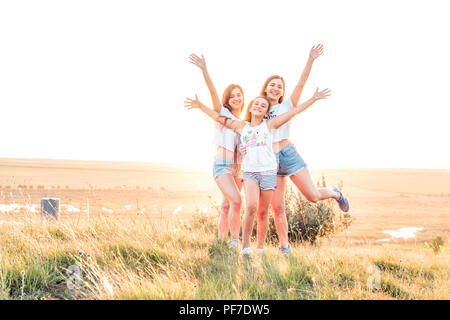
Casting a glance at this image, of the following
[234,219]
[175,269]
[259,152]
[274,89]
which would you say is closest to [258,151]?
[259,152]

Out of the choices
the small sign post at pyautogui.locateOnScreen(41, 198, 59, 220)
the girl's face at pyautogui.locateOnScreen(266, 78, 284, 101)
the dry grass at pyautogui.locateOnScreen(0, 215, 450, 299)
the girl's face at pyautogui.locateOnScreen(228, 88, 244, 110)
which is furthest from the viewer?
the small sign post at pyautogui.locateOnScreen(41, 198, 59, 220)

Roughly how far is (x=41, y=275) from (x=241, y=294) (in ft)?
6.94

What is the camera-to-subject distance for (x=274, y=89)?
493 cm

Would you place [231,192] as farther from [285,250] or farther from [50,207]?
[50,207]

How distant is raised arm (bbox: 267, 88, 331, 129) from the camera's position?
4.55m

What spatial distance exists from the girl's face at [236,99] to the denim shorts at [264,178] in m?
1.08

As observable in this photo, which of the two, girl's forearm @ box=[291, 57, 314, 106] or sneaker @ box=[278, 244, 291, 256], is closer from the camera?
girl's forearm @ box=[291, 57, 314, 106]

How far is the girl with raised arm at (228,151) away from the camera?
16.5ft

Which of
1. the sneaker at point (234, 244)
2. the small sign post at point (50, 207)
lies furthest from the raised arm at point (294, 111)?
the small sign post at point (50, 207)

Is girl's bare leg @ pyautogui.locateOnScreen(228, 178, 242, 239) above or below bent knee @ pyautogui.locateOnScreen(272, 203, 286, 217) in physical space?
below

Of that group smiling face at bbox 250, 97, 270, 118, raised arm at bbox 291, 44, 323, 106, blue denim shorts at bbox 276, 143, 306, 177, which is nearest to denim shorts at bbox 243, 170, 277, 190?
blue denim shorts at bbox 276, 143, 306, 177

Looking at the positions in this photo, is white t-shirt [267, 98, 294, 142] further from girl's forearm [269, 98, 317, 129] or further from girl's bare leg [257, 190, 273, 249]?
girl's bare leg [257, 190, 273, 249]

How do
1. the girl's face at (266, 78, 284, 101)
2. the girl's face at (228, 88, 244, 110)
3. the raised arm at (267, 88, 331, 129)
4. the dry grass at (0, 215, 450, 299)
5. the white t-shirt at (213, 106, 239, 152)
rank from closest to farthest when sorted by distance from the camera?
the dry grass at (0, 215, 450, 299) → the raised arm at (267, 88, 331, 129) → the girl's face at (266, 78, 284, 101) → the white t-shirt at (213, 106, 239, 152) → the girl's face at (228, 88, 244, 110)

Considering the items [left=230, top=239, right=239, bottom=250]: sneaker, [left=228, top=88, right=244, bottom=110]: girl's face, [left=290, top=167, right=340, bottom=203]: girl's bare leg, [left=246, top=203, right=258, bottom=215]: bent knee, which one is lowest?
[left=230, top=239, right=239, bottom=250]: sneaker
